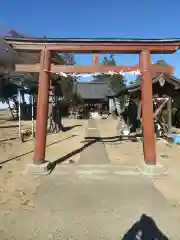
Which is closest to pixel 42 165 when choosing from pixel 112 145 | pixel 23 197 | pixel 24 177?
pixel 24 177

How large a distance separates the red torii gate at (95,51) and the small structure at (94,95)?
128 ft

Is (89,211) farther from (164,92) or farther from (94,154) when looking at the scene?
(164,92)

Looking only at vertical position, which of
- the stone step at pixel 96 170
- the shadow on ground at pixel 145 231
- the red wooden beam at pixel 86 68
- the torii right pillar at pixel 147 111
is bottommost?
the shadow on ground at pixel 145 231

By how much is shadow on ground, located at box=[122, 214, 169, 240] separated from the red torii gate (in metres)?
3.35

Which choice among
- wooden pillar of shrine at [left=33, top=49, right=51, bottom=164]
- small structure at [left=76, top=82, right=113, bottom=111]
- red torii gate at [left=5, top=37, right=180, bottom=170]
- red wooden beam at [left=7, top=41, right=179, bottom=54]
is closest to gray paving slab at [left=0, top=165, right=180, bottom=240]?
wooden pillar of shrine at [left=33, top=49, right=51, bottom=164]

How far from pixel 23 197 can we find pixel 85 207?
1349 mm

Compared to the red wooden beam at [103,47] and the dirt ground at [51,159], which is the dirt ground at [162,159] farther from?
the red wooden beam at [103,47]

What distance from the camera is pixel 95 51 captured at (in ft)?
26.5

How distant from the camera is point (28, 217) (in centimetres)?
473

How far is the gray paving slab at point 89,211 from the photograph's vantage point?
13.8 ft

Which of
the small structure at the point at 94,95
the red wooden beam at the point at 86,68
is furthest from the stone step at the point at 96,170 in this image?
the small structure at the point at 94,95

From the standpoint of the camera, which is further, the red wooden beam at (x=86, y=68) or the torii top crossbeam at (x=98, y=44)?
the red wooden beam at (x=86, y=68)

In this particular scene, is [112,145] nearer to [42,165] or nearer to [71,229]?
[42,165]

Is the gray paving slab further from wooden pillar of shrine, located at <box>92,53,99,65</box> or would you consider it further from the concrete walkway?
wooden pillar of shrine, located at <box>92,53,99,65</box>
